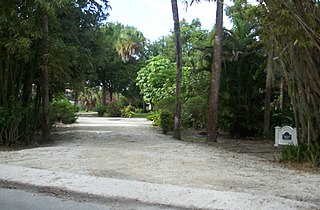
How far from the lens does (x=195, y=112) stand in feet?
78.4

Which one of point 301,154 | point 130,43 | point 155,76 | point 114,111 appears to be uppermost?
point 130,43

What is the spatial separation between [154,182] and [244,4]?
5.24m

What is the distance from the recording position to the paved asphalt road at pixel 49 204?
6.16m

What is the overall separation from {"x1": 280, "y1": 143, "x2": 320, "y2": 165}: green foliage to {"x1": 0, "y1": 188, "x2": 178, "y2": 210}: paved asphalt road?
587 centimetres

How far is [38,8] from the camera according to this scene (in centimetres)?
1330

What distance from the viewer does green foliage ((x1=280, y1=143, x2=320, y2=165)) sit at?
10.6 m

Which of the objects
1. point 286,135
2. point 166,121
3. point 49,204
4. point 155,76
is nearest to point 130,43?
point 155,76

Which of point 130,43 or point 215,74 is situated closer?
point 215,74

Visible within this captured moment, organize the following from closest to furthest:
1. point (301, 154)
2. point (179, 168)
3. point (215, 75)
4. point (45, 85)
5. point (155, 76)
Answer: point (179, 168)
point (301, 154)
point (45, 85)
point (215, 75)
point (155, 76)

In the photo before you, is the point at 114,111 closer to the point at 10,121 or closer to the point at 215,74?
the point at 215,74

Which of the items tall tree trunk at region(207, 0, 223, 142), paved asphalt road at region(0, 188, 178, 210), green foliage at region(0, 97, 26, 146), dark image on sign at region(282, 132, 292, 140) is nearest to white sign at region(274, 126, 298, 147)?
dark image on sign at region(282, 132, 292, 140)

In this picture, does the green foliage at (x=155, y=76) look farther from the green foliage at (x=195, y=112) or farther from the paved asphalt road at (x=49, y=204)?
the paved asphalt road at (x=49, y=204)

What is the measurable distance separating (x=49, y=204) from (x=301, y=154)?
722cm

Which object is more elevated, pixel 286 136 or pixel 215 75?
pixel 215 75
